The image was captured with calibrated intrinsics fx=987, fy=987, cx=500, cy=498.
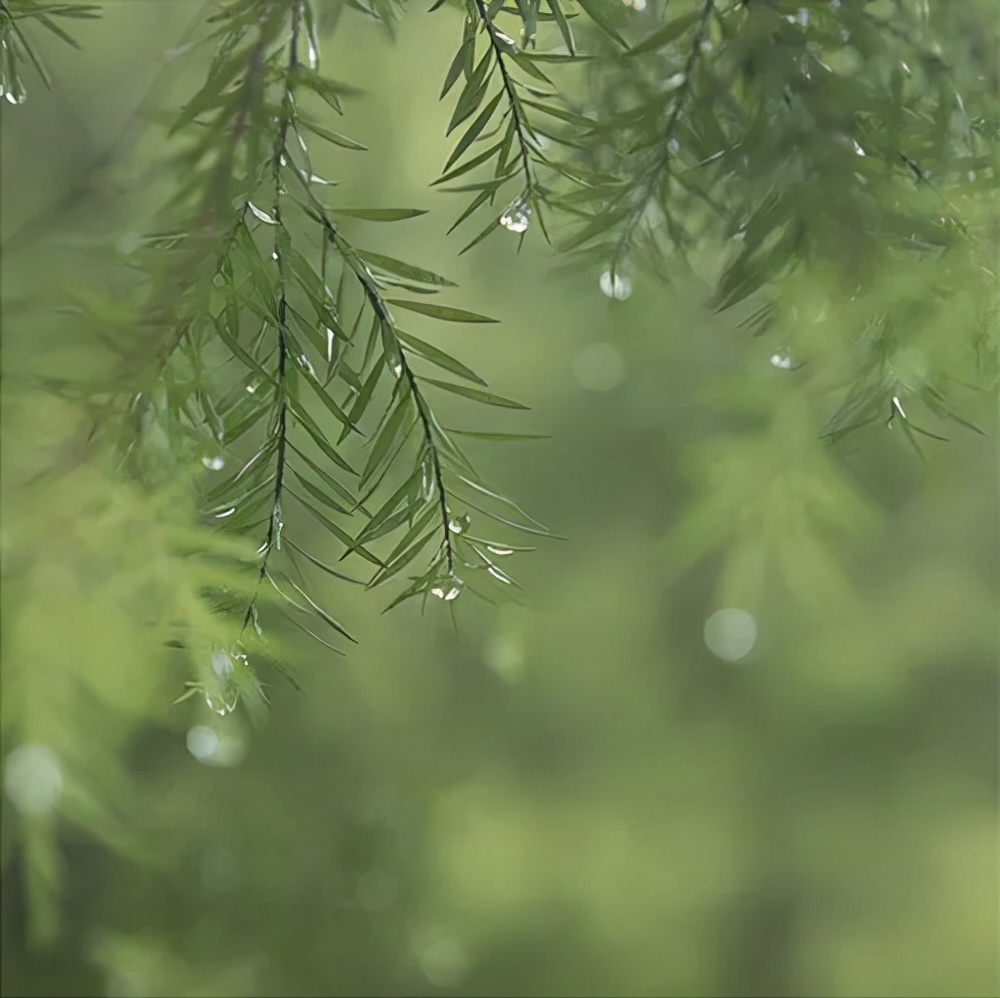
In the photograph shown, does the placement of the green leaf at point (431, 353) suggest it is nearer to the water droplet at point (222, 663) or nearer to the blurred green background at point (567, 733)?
the water droplet at point (222, 663)

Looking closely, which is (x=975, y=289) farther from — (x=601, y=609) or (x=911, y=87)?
(x=601, y=609)

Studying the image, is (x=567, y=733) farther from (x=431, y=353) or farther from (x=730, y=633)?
(x=431, y=353)

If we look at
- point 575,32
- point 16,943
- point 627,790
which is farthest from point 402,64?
point 16,943

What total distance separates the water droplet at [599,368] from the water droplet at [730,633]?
6.9 inches

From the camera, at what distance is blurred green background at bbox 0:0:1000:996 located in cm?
58

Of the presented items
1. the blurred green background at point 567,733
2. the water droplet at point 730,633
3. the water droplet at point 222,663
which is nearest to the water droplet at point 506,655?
the blurred green background at point 567,733

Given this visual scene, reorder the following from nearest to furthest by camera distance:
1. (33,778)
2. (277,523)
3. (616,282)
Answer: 1. (277,523)
2. (616,282)
3. (33,778)

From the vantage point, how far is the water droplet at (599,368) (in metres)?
0.66

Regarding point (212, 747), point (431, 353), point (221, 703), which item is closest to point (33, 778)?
point (212, 747)

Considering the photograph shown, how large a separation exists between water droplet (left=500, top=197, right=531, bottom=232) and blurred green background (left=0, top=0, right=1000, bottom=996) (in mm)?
248

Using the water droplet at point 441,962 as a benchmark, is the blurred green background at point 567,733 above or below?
above

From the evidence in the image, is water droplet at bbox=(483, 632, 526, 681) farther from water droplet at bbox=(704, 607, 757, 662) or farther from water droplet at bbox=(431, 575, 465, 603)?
water droplet at bbox=(431, 575, 465, 603)

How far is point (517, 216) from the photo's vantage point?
1.03 ft

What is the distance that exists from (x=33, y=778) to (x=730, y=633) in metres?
0.45
